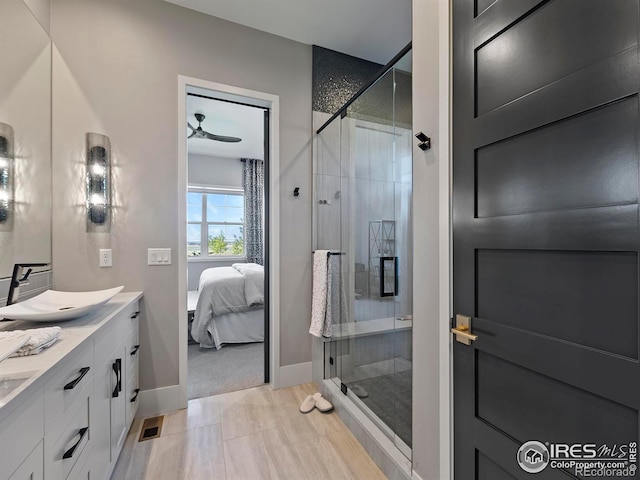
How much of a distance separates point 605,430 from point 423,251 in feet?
2.60

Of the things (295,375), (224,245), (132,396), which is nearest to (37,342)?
(132,396)

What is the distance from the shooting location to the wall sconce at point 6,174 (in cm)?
142

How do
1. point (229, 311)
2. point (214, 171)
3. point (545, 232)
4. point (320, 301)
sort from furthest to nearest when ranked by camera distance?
point (214, 171) < point (229, 311) < point (320, 301) < point (545, 232)

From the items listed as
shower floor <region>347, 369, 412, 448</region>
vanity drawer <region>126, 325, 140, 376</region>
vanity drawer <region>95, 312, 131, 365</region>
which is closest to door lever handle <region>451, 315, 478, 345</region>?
shower floor <region>347, 369, 412, 448</region>

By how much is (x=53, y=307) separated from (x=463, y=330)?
1.98 metres

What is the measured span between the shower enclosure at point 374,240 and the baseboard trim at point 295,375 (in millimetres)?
273

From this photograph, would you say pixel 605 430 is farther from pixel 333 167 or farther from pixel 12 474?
pixel 333 167

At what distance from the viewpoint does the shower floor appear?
1652 mm

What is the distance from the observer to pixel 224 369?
2867 mm

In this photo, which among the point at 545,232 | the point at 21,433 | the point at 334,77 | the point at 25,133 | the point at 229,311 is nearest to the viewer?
the point at 21,433

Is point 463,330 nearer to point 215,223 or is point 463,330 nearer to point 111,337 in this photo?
point 111,337

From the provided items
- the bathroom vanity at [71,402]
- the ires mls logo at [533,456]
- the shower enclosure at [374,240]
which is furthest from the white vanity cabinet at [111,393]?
the ires mls logo at [533,456]

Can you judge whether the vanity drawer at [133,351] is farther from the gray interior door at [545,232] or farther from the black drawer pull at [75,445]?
the gray interior door at [545,232]

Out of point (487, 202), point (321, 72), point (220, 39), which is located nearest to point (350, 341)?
point (487, 202)
